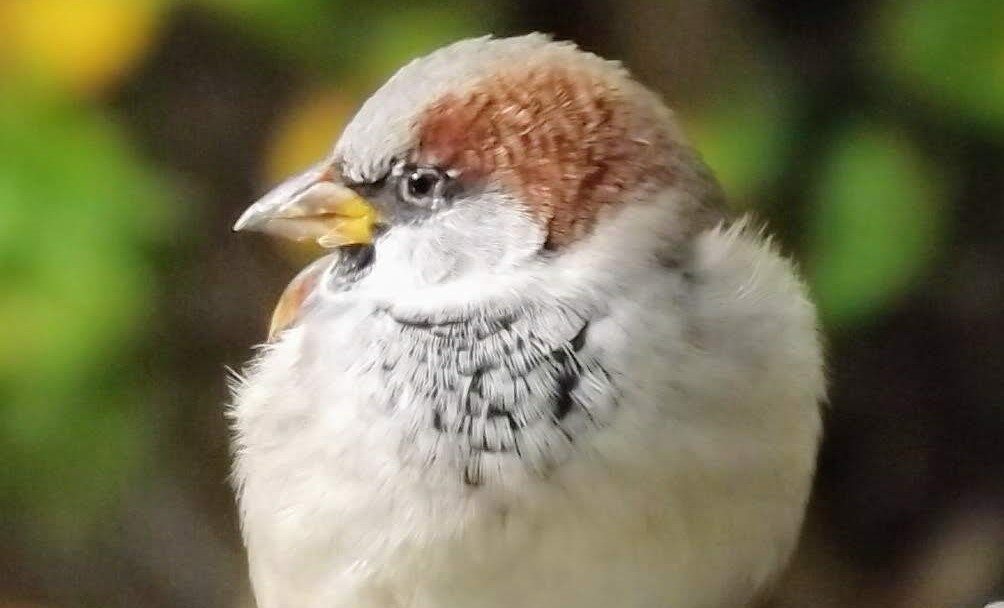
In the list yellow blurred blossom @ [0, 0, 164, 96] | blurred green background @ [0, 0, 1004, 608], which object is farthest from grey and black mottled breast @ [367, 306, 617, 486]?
yellow blurred blossom @ [0, 0, 164, 96]

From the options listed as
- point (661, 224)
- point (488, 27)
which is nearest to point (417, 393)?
point (661, 224)

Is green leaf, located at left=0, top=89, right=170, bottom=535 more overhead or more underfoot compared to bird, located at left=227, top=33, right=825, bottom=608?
more underfoot

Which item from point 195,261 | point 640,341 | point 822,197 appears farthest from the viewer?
point 195,261

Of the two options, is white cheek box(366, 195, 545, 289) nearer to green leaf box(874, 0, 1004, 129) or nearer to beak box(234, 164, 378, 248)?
beak box(234, 164, 378, 248)

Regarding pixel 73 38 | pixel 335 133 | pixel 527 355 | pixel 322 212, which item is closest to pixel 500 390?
pixel 527 355

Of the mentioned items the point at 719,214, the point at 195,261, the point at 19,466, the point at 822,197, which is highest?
the point at 719,214

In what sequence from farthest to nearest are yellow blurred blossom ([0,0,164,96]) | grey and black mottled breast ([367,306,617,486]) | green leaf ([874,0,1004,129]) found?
1. yellow blurred blossom ([0,0,164,96])
2. green leaf ([874,0,1004,129])
3. grey and black mottled breast ([367,306,617,486])

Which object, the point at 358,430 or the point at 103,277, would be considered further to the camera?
the point at 103,277

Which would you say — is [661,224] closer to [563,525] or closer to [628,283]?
[628,283]
